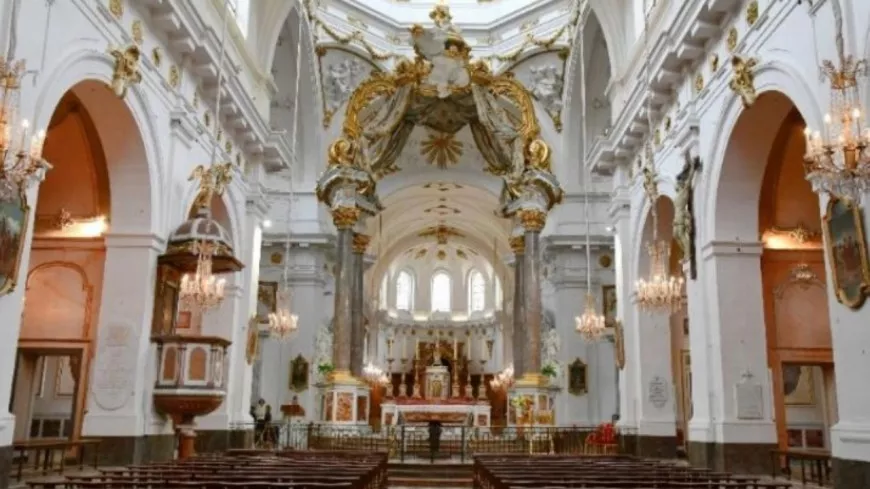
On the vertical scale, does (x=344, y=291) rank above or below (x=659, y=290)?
above

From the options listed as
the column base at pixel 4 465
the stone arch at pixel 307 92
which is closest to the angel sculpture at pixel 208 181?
the column base at pixel 4 465

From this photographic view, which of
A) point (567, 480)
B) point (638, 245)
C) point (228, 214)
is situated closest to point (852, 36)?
point (567, 480)

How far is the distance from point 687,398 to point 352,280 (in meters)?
7.57

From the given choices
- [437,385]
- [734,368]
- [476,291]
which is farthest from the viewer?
[476,291]

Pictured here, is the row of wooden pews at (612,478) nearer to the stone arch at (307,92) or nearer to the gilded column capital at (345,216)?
the gilded column capital at (345,216)

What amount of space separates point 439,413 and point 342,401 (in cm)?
271

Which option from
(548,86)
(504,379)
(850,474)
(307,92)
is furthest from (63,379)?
(504,379)

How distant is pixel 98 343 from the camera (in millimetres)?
10180

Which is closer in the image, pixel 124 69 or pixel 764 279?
pixel 124 69

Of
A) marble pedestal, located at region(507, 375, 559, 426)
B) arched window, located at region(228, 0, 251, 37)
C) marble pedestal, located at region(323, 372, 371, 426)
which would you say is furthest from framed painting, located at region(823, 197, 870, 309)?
marble pedestal, located at region(323, 372, 371, 426)

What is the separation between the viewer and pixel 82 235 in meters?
10.9

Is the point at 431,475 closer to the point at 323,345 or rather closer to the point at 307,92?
the point at 323,345

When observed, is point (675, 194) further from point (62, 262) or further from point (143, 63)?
point (62, 262)

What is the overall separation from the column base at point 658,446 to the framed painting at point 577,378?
808 cm
